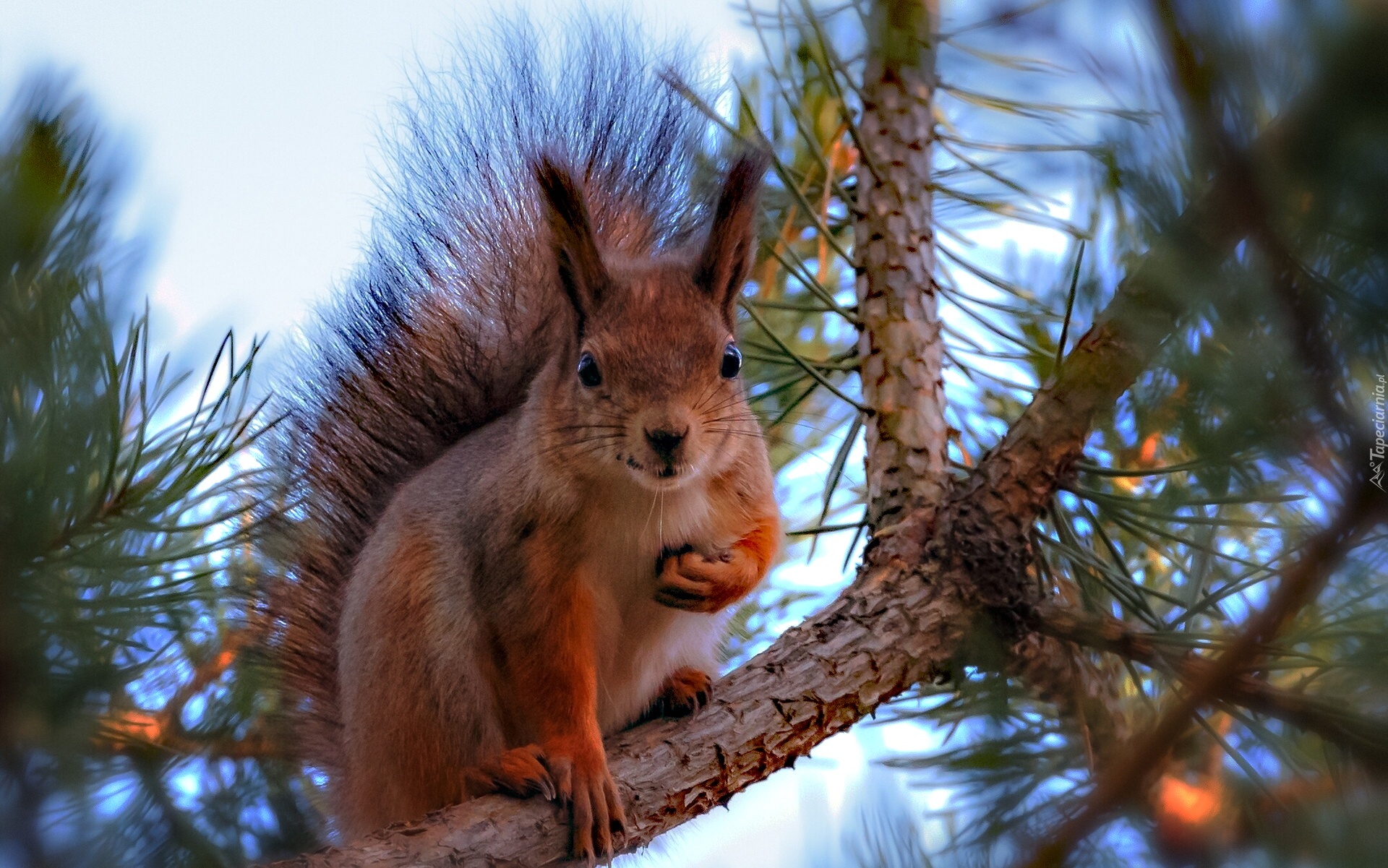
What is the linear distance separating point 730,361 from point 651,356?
179 millimetres

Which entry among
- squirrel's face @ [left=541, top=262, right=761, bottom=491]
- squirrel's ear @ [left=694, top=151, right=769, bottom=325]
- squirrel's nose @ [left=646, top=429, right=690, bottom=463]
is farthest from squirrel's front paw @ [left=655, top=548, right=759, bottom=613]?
squirrel's ear @ [left=694, top=151, right=769, bottom=325]

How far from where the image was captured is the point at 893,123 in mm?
2533

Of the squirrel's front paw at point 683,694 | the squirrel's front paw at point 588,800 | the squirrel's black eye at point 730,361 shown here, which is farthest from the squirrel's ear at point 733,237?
the squirrel's front paw at point 588,800

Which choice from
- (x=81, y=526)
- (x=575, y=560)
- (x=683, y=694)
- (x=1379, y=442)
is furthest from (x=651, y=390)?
(x=1379, y=442)

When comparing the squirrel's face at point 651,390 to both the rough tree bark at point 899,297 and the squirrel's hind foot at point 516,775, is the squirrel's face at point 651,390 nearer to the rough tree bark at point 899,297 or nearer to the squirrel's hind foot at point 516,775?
the rough tree bark at point 899,297

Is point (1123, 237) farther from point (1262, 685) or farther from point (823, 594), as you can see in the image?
point (823, 594)

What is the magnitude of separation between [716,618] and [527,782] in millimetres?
650

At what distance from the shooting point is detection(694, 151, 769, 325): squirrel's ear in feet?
7.13

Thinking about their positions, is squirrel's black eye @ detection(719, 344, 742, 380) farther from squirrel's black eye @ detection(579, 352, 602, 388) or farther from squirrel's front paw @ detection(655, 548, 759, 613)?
squirrel's front paw @ detection(655, 548, 759, 613)

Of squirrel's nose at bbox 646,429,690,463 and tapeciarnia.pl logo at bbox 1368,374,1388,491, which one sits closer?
tapeciarnia.pl logo at bbox 1368,374,1388,491

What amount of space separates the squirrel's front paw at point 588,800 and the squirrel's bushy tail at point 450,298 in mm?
897

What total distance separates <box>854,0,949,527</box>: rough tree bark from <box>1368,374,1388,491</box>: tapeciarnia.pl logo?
56.7 inches

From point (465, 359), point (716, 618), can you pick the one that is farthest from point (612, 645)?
point (465, 359)

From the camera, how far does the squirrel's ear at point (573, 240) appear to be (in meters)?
2.13
